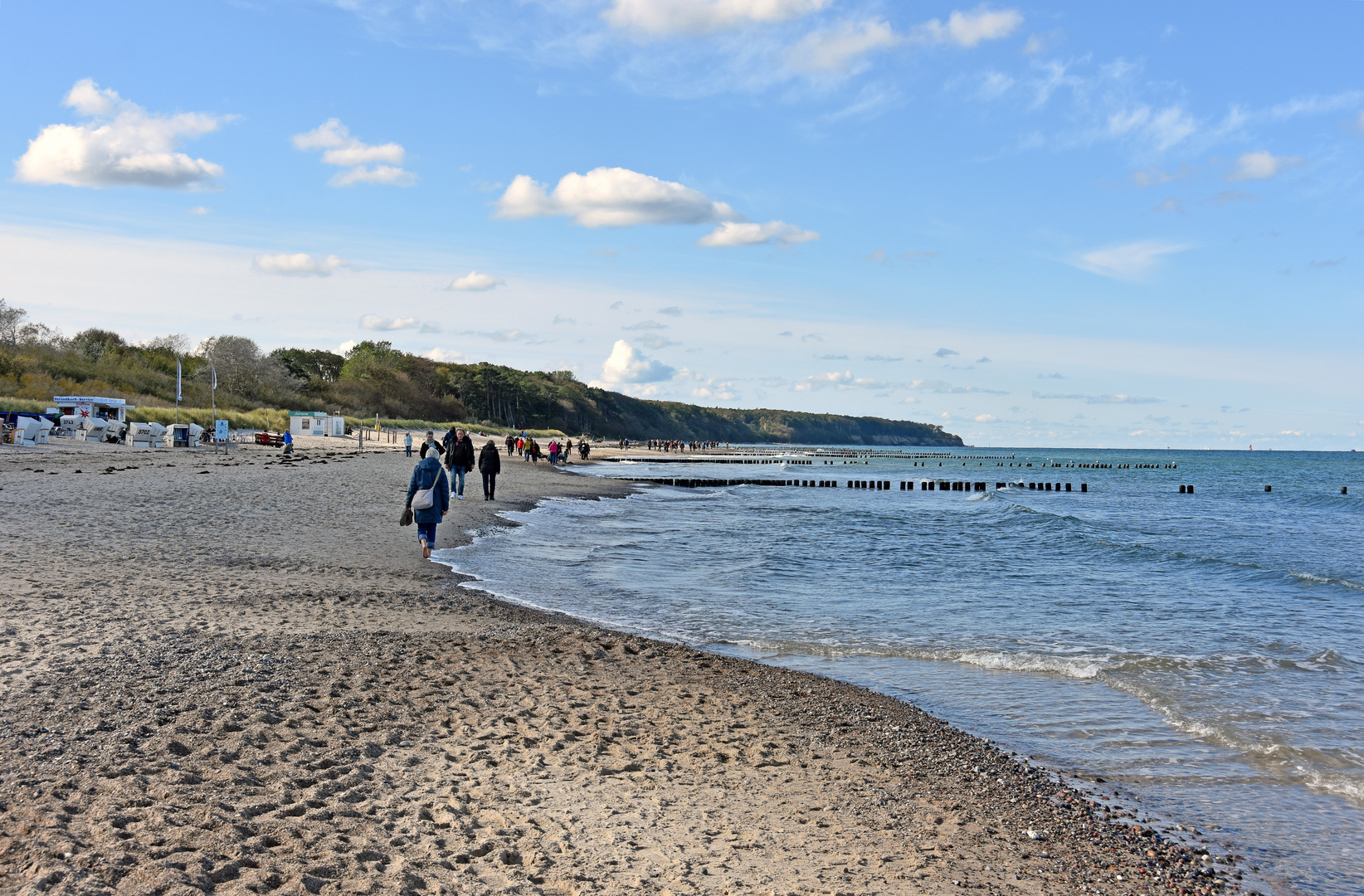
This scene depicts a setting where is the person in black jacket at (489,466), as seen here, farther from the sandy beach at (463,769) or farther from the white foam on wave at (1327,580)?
the white foam on wave at (1327,580)

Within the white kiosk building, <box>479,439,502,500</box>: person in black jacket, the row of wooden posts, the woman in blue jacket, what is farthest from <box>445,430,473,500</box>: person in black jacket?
the white kiosk building

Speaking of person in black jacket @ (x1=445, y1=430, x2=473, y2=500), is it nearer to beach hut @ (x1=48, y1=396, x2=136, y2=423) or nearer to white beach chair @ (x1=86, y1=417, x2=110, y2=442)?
white beach chair @ (x1=86, y1=417, x2=110, y2=442)

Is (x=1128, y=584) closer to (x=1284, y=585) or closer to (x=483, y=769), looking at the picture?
(x=1284, y=585)

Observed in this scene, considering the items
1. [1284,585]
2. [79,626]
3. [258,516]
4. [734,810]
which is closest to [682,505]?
[258,516]

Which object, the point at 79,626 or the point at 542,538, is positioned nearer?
the point at 79,626

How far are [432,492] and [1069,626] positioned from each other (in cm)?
897

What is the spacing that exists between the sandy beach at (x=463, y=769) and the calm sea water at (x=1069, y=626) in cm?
81

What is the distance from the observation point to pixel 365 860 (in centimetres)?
383

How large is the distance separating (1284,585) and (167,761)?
58.6 ft

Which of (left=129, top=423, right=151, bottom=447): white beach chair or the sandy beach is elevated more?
(left=129, top=423, right=151, bottom=447): white beach chair

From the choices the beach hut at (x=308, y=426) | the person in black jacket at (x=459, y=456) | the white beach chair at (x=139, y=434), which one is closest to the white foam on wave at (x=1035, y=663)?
the person in black jacket at (x=459, y=456)

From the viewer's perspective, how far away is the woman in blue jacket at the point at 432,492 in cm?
1250

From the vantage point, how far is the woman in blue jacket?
1250 centimetres

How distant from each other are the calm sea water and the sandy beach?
81cm
